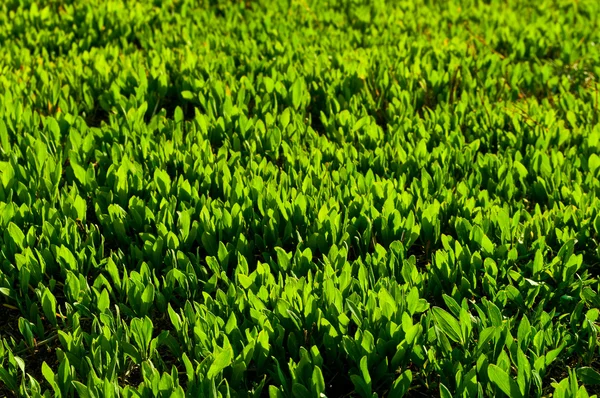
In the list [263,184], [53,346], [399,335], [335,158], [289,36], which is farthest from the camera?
[289,36]

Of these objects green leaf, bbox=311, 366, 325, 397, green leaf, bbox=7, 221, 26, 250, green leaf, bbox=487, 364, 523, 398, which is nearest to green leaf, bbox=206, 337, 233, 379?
green leaf, bbox=311, 366, 325, 397

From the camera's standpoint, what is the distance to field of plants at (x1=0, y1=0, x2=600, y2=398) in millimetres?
2391

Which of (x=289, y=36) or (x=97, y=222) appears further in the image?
(x=289, y=36)

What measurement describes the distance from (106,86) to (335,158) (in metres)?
1.63

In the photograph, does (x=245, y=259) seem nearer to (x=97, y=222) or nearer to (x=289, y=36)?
(x=97, y=222)

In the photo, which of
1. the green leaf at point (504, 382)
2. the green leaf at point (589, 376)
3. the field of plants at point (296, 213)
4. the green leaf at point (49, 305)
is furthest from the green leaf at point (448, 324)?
the green leaf at point (49, 305)

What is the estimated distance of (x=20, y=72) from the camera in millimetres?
4441

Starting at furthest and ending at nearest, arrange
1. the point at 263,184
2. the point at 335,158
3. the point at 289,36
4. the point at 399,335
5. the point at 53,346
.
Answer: the point at 289,36
the point at 335,158
the point at 263,184
the point at 53,346
the point at 399,335

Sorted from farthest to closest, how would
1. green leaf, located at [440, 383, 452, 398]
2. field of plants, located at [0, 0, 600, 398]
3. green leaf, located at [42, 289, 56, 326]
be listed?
green leaf, located at [42, 289, 56, 326] → field of plants, located at [0, 0, 600, 398] → green leaf, located at [440, 383, 452, 398]

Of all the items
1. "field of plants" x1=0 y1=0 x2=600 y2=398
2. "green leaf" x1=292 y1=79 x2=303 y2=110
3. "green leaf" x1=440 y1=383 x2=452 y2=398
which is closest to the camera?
"green leaf" x1=440 y1=383 x2=452 y2=398

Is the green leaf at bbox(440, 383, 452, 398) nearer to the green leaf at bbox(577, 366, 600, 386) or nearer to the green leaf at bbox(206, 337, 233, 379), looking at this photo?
the green leaf at bbox(577, 366, 600, 386)

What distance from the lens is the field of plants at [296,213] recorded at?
239cm

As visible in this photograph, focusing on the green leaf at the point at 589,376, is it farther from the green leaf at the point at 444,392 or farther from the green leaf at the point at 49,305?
the green leaf at the point at 49,305

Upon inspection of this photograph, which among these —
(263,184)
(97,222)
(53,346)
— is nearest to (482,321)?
(263,184)
